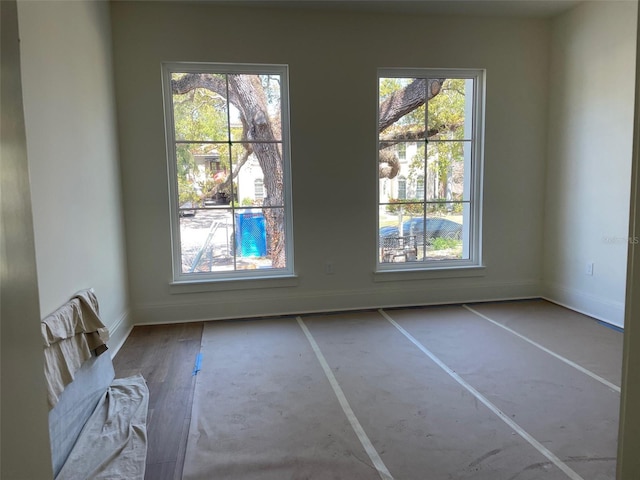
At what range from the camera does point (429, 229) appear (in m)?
4.41

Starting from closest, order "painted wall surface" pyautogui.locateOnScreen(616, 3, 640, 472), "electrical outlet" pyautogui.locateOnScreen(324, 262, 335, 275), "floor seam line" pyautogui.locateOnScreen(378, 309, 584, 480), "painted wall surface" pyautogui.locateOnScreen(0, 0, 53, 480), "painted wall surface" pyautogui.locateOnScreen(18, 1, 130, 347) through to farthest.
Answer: "painted wall surface" pyautogui.locateOnScreen(0, 0, 53, 480) → "painted wall surface" pyautogui.locateOnScreen(616, 3, 640, 472) → "floor seam line" pyautogui.locateOnScreen(378, 309, 584, 480) → "painted wall surface" pyautogui.locateOnScreen(18, 1, 130, 347) → "electrical outlet" pyautogui.locateOnScreen(324, 262, 335, 275)

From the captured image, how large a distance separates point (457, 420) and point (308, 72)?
10.2 feet

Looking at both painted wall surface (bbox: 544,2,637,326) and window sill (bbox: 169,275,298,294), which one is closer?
painted wall surface (bbox: 544,2,637,326)

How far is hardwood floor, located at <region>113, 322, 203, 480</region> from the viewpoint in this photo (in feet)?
6.52

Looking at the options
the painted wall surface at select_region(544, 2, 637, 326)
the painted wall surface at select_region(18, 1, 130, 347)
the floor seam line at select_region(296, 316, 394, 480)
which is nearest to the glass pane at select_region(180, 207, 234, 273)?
the painted wall surface at select_region(18, 1, 130, 347)

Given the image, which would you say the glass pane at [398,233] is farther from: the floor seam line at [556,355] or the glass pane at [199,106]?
the glass pane at [199,106]

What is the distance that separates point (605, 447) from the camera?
199 cm

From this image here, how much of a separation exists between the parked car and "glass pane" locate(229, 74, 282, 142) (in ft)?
4.75

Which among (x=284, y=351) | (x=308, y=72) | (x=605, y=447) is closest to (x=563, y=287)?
(x=605, y=447)

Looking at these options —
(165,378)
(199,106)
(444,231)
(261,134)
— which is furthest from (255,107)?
(165,378)

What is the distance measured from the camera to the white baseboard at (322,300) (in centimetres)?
→ 394

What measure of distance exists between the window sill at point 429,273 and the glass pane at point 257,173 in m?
1.28

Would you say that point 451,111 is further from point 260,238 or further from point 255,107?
point 260,238

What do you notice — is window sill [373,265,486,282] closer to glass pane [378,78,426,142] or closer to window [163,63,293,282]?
window [163,63,293,282]
